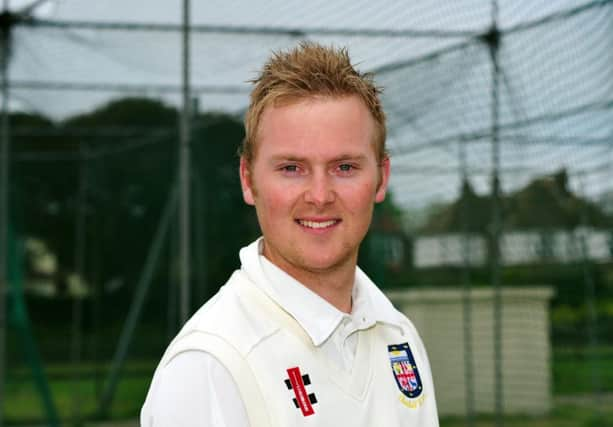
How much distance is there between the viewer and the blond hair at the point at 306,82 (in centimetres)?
129

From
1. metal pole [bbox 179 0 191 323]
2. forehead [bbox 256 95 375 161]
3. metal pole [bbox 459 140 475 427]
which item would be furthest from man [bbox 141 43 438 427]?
metal pole [bbox 459 140 475 427]

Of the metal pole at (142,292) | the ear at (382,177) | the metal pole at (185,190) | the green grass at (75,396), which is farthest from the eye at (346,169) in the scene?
the green grass at (75,396)

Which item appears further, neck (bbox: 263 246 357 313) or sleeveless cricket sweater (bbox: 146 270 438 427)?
neck (bbox: 263 246 357 313)

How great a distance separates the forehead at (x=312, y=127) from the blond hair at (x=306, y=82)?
11 millimetres

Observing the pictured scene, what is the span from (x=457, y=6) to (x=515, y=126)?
797 millimetres

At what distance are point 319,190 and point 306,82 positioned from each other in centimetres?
15

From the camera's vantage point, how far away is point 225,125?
6.17 metres

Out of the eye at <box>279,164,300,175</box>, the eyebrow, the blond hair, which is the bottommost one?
the eye at <box>279,164,300,175</box>

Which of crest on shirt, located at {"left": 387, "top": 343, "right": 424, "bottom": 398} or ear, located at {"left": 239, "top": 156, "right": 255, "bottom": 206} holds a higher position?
ear, located at {"left": 239, "top": 156, "right": 255, "bottom": 206}

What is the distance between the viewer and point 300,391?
4.13 feet

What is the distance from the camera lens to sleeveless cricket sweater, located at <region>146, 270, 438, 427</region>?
1207 mm

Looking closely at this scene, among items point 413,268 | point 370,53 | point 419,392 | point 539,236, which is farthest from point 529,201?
point 419,392

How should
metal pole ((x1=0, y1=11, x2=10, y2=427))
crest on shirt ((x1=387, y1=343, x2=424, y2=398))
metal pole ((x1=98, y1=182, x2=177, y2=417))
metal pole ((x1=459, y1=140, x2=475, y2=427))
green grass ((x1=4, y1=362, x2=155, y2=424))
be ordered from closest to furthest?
crest on shirt ((x1=387, y1=343, x2=424, y2=398))
metal pole ((x1=459, y1=140, x2=475, y2=427))
metal pole ((x1=0, y1=11, x2=10, y2=427))
metal pole ((x1=98, y1=182, x2=177, y2=417))
green grass ((x1=4, y1=362, x2=155, y2=424))

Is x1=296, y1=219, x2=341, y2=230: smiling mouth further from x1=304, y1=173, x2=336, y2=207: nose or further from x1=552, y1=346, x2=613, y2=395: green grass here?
x1=552, y1=346, x2=613, y2=395: green grass
